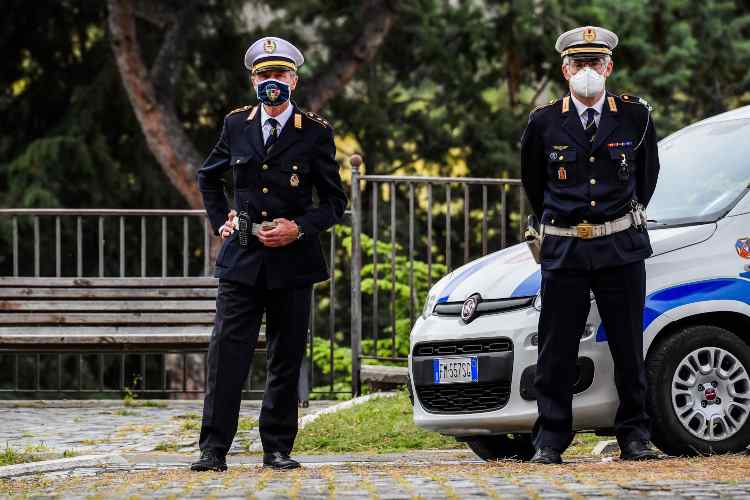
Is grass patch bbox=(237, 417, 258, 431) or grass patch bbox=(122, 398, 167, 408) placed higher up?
grass patch bbox=(122, 398, 167, 408)

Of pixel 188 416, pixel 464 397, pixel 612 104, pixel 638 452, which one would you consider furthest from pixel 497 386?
pixel 188 416

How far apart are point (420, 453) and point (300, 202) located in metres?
2.17

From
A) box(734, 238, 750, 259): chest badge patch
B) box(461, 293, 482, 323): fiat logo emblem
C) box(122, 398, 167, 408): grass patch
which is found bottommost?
box(122, 398, 167, 408): grass patch

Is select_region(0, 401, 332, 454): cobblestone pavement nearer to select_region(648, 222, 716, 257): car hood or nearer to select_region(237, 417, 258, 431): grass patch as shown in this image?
select_region(237, 417, 258, 431): grass patch

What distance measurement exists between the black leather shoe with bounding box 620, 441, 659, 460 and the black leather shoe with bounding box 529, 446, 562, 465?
31 cm

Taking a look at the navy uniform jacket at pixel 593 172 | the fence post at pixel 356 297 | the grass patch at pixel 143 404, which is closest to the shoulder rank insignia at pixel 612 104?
the navy uniform jacket at pixel 593 172

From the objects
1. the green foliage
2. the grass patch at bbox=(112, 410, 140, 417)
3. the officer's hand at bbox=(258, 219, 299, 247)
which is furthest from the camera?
the green foliage

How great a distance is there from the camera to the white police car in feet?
26.6

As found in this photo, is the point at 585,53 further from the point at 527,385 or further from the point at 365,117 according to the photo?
the point at 365,117

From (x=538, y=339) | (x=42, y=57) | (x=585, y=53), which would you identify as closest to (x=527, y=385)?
(x=538, y=339)

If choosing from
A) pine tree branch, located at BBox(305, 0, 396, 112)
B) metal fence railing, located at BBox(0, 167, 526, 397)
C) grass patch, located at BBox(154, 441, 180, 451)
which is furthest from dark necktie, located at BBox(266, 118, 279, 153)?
pine tree branch, located at BBox(305, 0, 396, 112)

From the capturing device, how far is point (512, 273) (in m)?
8.49

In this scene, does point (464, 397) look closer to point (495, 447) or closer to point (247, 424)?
point (495, 447)

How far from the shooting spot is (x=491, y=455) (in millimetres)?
9023
